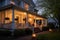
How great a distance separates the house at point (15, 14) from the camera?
21059 mm

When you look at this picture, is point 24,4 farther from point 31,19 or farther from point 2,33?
point 2,33

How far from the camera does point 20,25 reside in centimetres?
2352

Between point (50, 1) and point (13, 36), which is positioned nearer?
point (50, 1)

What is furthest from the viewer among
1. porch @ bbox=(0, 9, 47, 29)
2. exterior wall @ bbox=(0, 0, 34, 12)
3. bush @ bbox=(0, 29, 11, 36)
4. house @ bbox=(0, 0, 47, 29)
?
exterior wall @ bbox=(0, 0, 34, 12)

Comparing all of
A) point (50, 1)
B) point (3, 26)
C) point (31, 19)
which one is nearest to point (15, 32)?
point (3, 26)

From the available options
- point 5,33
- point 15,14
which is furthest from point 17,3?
point 5,33

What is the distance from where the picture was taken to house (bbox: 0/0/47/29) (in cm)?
2106

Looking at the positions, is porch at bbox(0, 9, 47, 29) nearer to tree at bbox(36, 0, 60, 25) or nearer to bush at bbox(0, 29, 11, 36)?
bush at bbox(0, 29, 11, 36)

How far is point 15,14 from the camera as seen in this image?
88.5 ft

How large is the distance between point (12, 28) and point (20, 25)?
3.40m

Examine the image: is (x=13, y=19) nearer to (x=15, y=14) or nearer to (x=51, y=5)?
(x=51, y=5)

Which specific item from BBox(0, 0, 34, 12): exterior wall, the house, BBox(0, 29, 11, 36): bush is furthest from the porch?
BBox(0, 0, 34, 12): exterior wall

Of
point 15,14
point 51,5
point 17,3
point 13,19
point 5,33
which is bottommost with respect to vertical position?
point 5,33

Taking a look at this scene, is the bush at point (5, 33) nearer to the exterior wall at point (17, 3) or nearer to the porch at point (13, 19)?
the porch at point (13, 19)
